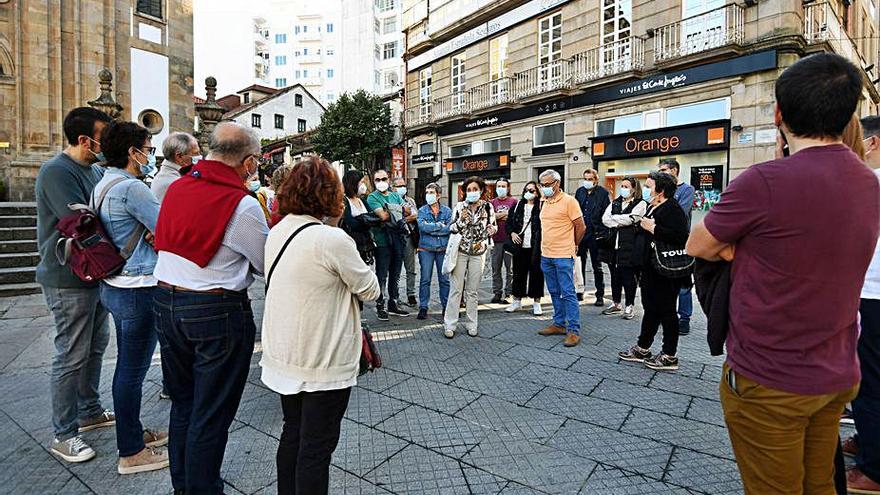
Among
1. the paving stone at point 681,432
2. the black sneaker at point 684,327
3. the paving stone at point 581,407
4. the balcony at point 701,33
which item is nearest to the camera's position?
the paving stone at point 681,432

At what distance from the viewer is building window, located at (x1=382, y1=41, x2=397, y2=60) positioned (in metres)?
59.6

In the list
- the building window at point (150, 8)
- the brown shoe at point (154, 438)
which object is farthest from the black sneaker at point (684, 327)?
the building window at point (150, 8)

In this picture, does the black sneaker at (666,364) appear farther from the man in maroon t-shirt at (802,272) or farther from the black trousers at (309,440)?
the black trousers at (309,440)

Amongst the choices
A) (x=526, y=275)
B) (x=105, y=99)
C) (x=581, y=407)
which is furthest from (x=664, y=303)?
(x=105, y=99)

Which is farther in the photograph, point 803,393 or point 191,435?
point 191,435

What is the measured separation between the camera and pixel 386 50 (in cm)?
6028

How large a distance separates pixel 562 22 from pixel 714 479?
18.8 metres

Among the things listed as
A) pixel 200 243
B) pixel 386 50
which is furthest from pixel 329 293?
pixel 386 50

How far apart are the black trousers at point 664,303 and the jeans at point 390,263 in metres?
3.61

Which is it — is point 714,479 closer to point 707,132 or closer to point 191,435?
point 191,435

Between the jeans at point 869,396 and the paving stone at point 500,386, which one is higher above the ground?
the jeans at point 869,396

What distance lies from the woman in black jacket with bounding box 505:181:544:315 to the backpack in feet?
16.7

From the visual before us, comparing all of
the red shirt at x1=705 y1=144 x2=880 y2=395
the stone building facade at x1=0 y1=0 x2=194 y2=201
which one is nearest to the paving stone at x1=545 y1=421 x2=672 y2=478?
the red shirt at x1=705 y1=144 x2=880 y2=395

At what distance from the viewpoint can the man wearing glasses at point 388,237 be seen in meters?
6.97
